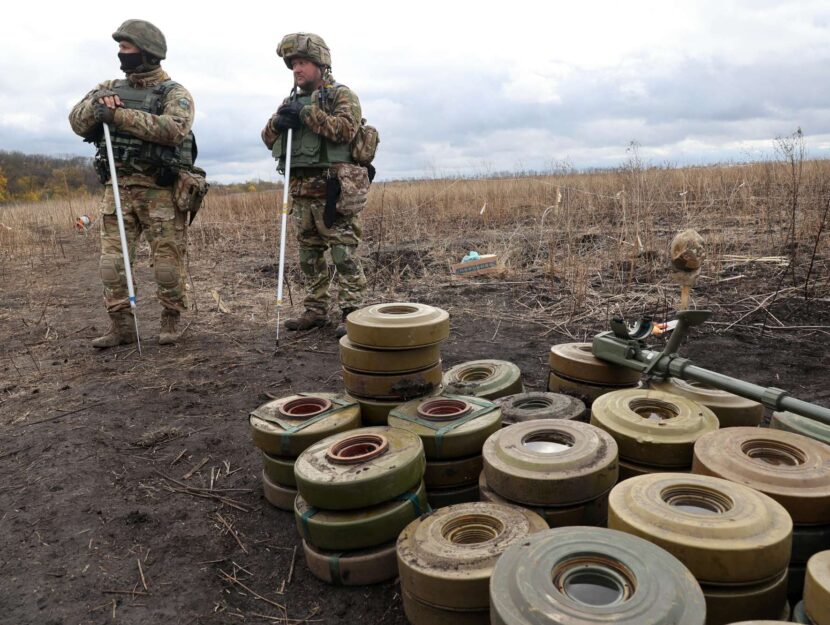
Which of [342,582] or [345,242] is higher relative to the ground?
[345,242]

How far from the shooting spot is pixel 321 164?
5.02 metres

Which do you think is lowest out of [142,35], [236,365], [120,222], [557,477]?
[236,365]

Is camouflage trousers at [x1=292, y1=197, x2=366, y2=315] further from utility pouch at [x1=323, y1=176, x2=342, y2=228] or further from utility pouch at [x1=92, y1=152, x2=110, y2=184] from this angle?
utility pouch at [x1=92, y1=152, x2=110, y2=184]

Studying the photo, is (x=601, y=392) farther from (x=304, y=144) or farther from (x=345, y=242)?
(x=304, y=144)

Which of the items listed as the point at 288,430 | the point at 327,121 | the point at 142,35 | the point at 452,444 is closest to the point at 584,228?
the point at 327,121

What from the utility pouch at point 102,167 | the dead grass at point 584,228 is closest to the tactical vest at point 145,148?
the utility pouch at point 102,167

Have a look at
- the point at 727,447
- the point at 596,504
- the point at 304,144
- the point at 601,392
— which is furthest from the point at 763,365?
the point at 304,144

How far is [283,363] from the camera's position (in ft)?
14.8

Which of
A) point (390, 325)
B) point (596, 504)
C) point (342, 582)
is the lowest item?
point (342, 582)

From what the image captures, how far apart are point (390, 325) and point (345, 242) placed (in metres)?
2.52

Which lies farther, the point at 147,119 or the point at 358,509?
the point at 147,119

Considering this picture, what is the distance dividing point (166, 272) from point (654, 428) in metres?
4.15

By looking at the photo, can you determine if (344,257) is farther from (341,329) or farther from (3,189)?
(3,189)

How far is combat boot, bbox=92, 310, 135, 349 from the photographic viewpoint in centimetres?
498
